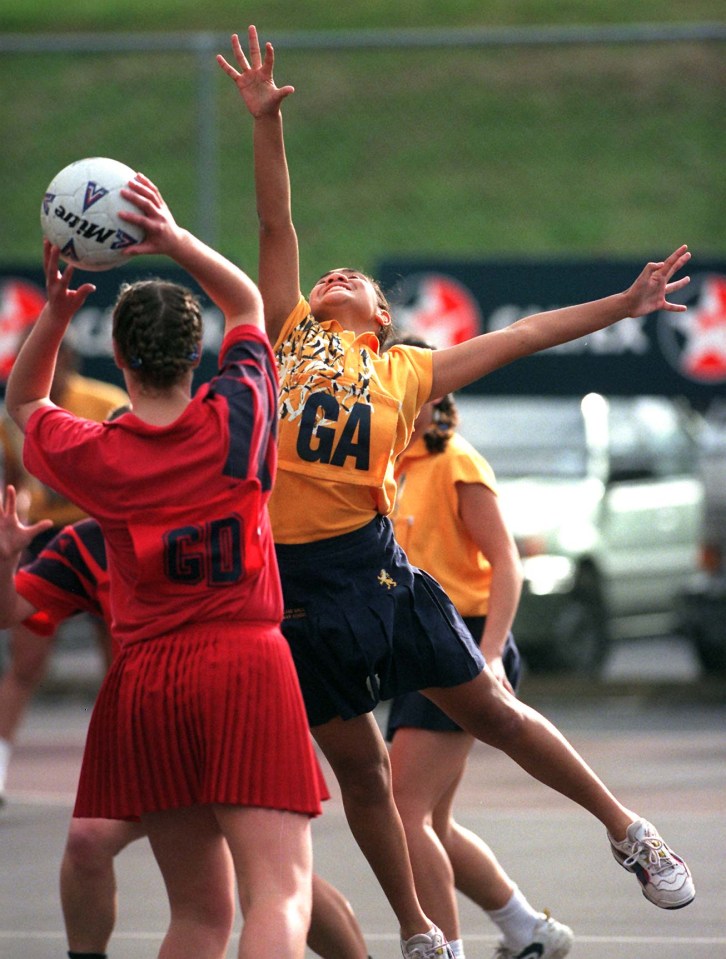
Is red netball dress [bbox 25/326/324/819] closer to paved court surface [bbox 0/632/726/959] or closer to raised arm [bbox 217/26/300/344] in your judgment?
raised arm [bbox 217/26/300/344]

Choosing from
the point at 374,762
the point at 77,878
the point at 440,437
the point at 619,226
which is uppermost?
the point at 619,226

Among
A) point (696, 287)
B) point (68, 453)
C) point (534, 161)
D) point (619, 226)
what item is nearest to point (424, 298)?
point (696, 287)

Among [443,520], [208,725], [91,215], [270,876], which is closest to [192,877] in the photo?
[270,876]

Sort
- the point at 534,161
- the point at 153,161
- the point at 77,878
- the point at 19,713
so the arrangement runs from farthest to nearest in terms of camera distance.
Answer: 1. the point at 534,161
2. the point at 153,161
3. the point at 19,713
4. the point at 77,878

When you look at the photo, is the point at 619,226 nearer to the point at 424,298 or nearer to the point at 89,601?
the point at 424,298

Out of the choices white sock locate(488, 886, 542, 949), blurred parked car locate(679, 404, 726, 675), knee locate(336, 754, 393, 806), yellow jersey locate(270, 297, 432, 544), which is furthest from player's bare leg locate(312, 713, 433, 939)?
blurred parked car locate(679, 404, 726, 675)

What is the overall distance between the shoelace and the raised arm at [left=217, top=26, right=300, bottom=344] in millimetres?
1710

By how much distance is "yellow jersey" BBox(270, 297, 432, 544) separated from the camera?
14.8 ft

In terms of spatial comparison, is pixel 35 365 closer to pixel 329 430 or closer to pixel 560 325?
pixel 329 430

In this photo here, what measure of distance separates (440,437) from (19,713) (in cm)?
328

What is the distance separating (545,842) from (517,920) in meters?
1.87

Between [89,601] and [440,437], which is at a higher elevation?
[440,437]

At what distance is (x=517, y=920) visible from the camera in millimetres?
5477

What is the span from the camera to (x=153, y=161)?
2122 cm
